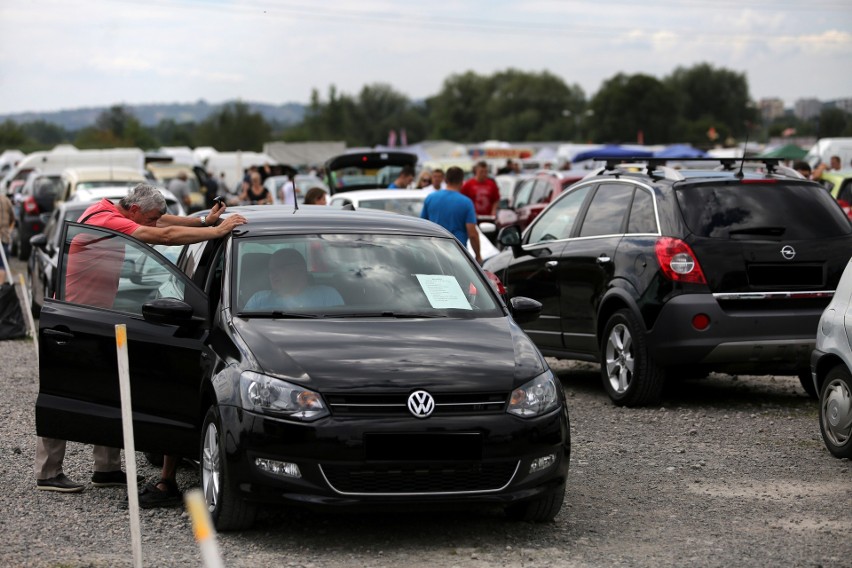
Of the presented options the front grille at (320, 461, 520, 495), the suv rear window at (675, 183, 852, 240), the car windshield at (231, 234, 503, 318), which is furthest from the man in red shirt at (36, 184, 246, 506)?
the suv rear window at (675, 183, 852, 240)

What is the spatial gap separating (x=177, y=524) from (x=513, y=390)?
6.06ft

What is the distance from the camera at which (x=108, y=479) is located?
777cm

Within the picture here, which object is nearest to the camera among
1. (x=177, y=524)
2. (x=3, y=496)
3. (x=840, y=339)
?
(x=177, y=524)

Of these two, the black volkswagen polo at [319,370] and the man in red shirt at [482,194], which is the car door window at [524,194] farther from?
the black volkswagen polo at [319,370]

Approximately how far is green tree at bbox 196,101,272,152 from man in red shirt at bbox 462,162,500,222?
451 feet

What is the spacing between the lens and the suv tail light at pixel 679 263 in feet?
32.8

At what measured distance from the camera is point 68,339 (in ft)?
23.8

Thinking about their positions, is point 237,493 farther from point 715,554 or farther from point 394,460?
point 715,554

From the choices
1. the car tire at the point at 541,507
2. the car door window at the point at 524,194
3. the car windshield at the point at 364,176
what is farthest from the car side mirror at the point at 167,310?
the car windshield at the point at 364,176

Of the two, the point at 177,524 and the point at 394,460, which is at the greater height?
the point at 394,460

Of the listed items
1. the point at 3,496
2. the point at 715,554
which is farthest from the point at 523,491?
the point at 3,496

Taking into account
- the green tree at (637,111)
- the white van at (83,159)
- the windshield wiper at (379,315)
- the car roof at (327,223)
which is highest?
the car roof at (327,223)

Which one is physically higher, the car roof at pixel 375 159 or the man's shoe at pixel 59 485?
the car roof at pixel 375 159

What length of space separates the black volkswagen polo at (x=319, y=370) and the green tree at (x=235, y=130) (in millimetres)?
151666
